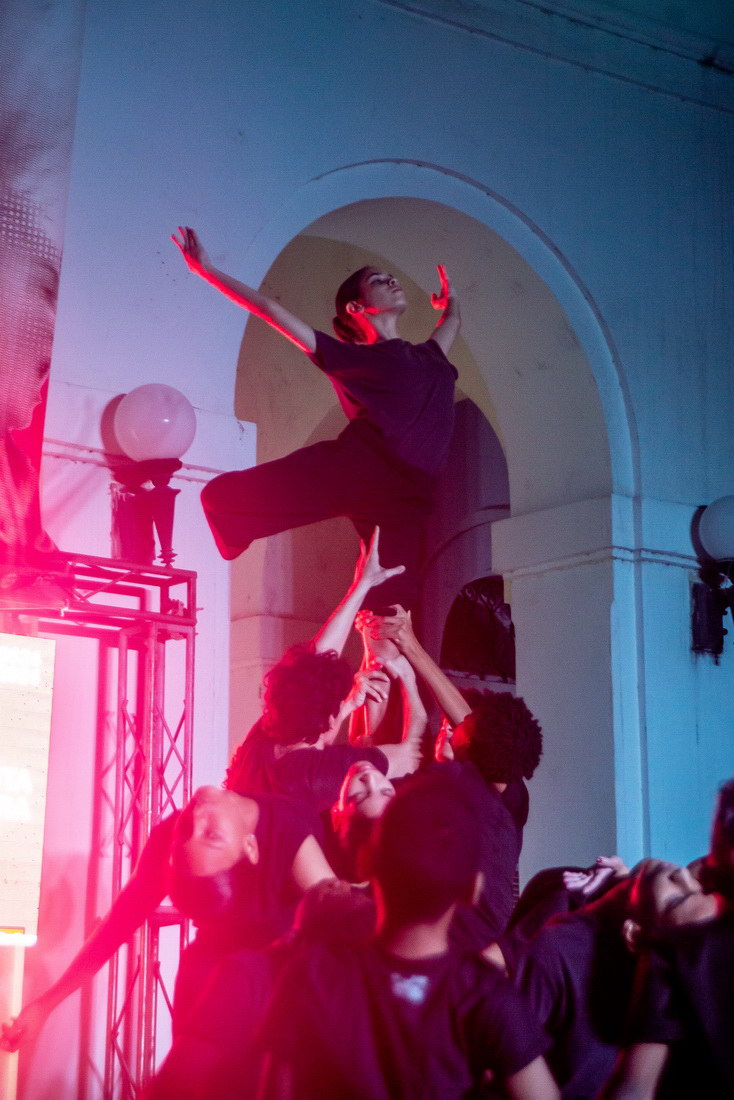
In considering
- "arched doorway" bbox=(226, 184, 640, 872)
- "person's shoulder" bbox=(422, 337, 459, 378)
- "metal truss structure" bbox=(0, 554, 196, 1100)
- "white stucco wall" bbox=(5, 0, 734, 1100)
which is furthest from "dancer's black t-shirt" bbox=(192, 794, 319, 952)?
"arched doorway" bbox=(226, 184, 640, 872)

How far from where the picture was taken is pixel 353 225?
21.1 feet

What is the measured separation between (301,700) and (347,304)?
1.72 m

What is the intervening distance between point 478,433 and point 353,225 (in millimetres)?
3140

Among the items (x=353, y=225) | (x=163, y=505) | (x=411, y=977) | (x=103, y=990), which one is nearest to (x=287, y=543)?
(x=353, y=225)

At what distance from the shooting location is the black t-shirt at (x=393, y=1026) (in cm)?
198

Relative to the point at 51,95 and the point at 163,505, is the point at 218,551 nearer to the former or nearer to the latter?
the point at 163,505

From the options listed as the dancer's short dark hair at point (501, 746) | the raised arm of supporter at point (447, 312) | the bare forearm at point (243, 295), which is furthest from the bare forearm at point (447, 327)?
the dancer's short dark hair at point (501, 746)

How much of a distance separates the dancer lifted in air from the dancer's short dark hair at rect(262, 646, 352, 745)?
87 cm

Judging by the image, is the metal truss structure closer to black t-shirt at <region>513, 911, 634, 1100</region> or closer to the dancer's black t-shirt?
the dancer's black t-shirt

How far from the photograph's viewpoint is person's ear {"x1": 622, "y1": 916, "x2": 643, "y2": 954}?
8.20 ft

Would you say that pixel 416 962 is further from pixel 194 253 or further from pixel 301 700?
pixel 194 253

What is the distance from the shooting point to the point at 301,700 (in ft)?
13.7

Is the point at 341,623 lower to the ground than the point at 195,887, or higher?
higher

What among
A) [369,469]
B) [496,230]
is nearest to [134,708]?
[369,469]
